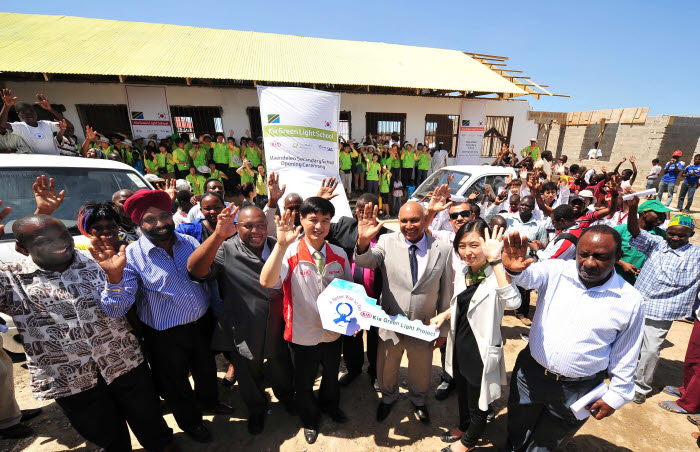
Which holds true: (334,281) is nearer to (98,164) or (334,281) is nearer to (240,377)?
(240,377)

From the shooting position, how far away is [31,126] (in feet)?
14.6

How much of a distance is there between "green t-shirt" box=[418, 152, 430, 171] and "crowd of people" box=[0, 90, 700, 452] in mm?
7929

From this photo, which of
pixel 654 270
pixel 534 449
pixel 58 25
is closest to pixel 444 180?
pixel 654 270

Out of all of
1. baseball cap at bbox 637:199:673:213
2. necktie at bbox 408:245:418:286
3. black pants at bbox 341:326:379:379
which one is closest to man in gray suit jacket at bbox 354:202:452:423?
necktie at bbox 408:245:418:286

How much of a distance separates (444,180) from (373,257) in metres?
4.78

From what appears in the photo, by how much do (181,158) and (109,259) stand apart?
805 centimetres

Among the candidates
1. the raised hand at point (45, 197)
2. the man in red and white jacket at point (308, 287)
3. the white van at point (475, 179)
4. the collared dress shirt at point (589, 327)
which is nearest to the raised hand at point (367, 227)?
the man in red and white jacket at point (308, 287)

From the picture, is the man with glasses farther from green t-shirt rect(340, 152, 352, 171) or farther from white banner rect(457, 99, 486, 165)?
white banner rect(457, 99, 486, 165)

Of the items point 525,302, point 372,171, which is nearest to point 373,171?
point 372,171

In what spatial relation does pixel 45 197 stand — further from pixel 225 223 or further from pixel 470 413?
pixel 470 413

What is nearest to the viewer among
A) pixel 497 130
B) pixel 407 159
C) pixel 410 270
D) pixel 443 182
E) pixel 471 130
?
pixel 410 270

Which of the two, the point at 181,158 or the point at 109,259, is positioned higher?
the point at 181,158

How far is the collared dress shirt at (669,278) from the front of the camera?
2871mm

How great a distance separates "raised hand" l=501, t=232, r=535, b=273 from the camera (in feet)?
5.81
